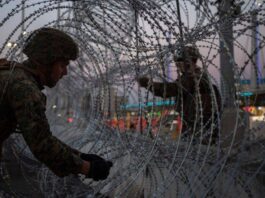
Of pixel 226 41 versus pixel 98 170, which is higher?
pixel 226 41

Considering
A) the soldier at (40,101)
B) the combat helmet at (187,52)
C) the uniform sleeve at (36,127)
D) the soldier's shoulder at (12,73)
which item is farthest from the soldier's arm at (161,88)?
the uniform sleeve at (36,127)

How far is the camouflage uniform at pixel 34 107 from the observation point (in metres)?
1.87

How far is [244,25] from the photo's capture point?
9.33ft

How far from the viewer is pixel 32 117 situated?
186 centimetres

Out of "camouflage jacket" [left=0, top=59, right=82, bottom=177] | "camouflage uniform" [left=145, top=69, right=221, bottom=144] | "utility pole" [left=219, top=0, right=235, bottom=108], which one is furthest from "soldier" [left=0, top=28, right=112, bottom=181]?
"camouflage uniform" [left=145, top=69, right=221, bottom=144]

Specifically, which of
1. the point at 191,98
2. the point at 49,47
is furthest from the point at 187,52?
the point at 191,98

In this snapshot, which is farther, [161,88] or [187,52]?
[161,88]

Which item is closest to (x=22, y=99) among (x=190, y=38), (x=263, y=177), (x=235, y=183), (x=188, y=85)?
(x=190, y=38)

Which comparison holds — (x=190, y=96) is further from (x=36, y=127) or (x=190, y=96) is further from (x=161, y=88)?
(x=36, y=127)

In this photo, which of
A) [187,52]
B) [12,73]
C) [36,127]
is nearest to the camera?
[36,127]

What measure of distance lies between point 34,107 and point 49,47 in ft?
1.27

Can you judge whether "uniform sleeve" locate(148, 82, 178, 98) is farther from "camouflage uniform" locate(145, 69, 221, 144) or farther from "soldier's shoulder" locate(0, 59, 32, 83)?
"soldier's shoulder" locate(0, 59, 32, 83)

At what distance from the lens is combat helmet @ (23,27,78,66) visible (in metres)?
2.11

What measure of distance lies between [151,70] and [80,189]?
1.26 meters
